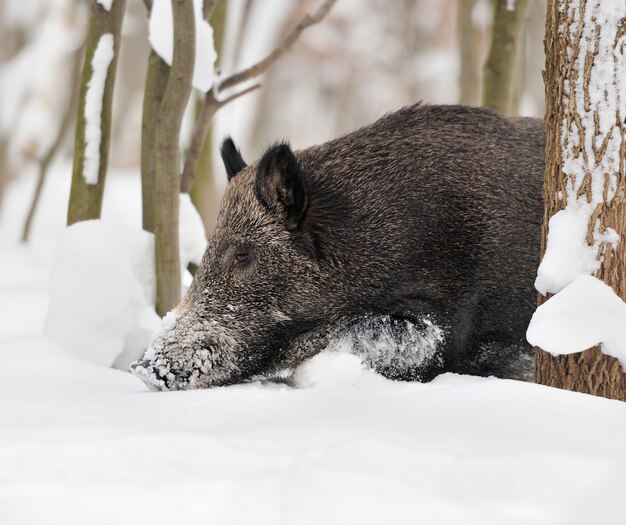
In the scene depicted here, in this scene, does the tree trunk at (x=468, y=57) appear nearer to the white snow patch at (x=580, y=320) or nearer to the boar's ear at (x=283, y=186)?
the boar's ear at (x=283, y=186)

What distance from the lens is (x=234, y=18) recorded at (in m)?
12.3

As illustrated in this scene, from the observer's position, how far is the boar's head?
3.71 m

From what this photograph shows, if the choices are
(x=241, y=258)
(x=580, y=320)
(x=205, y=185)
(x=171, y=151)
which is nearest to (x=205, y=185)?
(x=205, y=185)

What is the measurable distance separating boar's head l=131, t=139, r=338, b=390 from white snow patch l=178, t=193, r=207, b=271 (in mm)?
913

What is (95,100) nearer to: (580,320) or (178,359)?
(178,359)

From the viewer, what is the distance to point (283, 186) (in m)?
3.85

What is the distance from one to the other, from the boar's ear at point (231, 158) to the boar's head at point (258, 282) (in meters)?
0.38

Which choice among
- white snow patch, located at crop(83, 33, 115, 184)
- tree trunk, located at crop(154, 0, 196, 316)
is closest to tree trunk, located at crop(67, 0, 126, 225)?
white snow patch, located at crop(83, 33, 115, 184)

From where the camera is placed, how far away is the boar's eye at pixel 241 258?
3.89 meters

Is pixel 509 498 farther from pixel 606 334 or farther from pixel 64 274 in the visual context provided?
pixel 64 274

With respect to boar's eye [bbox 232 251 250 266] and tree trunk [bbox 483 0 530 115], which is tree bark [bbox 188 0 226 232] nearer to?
tree trunk [bbox 483 0 530 115]

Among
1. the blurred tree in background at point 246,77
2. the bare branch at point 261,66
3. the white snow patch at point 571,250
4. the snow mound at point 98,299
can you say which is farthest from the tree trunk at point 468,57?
the white snow patch at point 571,250

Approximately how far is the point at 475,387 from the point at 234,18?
1041 centimetres

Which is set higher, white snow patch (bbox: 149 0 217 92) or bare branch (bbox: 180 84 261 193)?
white snow patch (bbox: 149 0 217 92)
